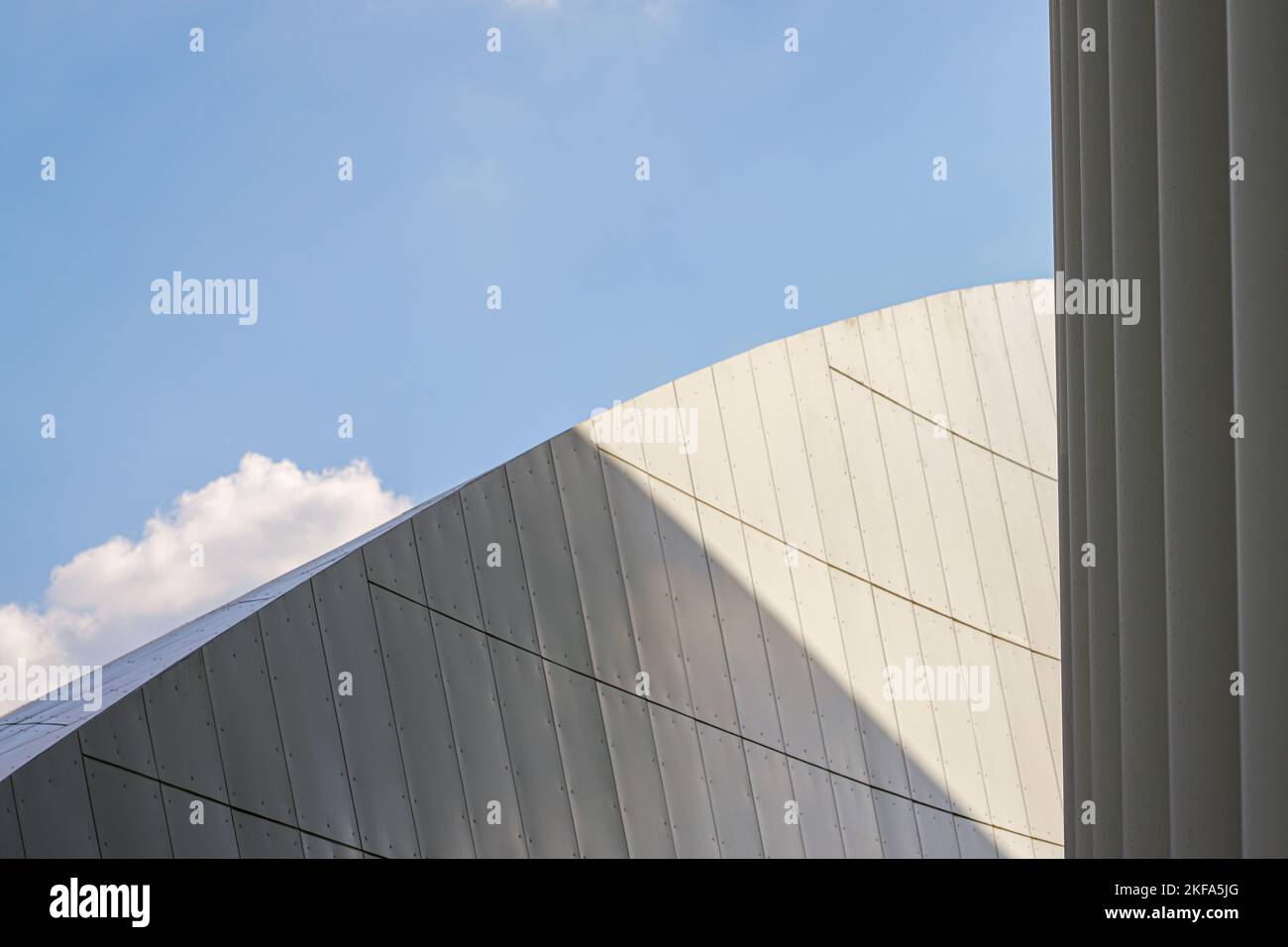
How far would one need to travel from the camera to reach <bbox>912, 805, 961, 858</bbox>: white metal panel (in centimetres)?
1541

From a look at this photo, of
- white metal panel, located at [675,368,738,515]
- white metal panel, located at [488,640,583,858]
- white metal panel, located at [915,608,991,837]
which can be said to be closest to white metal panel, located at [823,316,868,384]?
white metal panel, located at [675,368,738,515]

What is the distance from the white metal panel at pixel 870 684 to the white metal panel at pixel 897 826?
162 millimetres

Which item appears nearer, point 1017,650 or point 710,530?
point 710,530

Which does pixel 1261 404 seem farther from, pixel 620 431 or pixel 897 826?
pixel 897 826

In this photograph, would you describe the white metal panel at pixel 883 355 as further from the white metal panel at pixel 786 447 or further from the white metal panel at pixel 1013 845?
the white metal panel at pixel 1013 845

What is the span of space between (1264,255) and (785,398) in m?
11.6

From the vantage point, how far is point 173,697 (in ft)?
30.4

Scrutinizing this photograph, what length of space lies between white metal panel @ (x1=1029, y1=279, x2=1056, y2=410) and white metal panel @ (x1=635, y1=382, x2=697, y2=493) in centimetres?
901

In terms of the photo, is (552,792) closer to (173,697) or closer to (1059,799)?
(173,697)

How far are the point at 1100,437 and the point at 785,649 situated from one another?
749cm

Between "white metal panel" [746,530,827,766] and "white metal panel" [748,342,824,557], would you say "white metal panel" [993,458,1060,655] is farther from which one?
"white metal panel" [746,530,827,766]

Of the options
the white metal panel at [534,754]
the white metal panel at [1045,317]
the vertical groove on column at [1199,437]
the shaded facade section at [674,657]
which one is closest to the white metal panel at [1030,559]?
the shaded facade section at [674,657]
